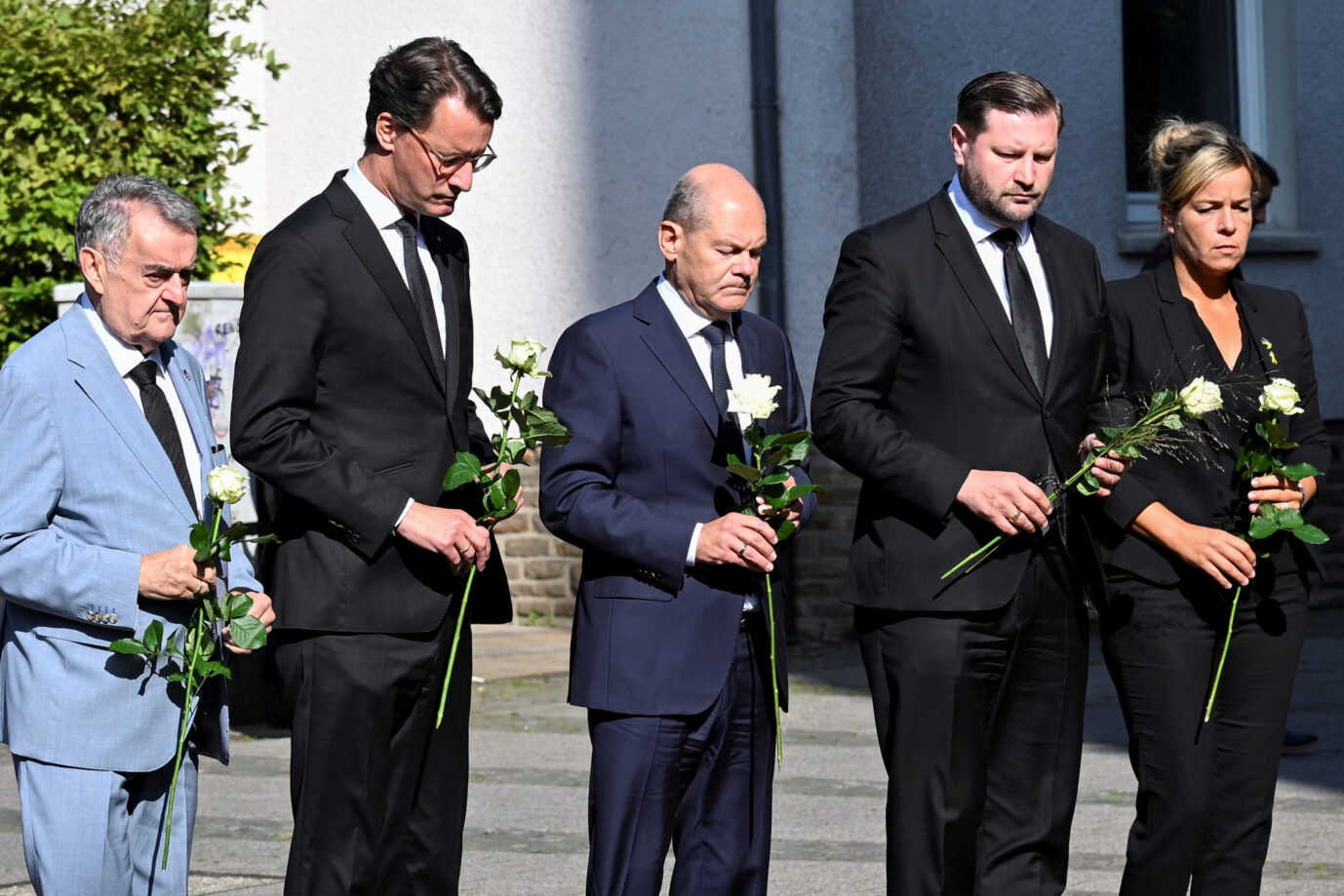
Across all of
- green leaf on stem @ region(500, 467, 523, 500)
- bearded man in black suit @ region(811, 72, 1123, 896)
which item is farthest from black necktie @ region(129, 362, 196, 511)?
bearded man in black suit @ region(811, 72, 1123, 896)

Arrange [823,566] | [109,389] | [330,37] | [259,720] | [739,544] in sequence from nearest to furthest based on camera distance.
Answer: [109,389], [739,544], [259,720], [823,566], [330,37]

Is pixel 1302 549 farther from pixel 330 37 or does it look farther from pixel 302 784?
pixel 330 37

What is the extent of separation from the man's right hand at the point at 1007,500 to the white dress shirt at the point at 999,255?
38 centimetres

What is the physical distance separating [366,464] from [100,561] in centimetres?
62

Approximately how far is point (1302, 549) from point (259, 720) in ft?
19.4

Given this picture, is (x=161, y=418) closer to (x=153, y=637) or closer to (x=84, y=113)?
(x=153, y=637)

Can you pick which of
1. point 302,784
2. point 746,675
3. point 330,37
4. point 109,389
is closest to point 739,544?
point 746,675

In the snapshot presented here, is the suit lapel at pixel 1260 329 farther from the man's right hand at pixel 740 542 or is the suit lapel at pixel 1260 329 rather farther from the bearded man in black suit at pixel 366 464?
the bearded man in black suit at pixel 366 464

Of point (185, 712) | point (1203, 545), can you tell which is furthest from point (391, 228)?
point (1203, 545)

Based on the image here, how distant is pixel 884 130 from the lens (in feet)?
45.1

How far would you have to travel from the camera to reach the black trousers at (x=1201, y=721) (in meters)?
4.97

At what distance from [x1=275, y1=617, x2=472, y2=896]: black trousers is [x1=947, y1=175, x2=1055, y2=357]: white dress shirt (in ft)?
4.95

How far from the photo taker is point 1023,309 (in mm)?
4852

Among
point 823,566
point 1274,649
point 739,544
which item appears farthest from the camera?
point 823,566
